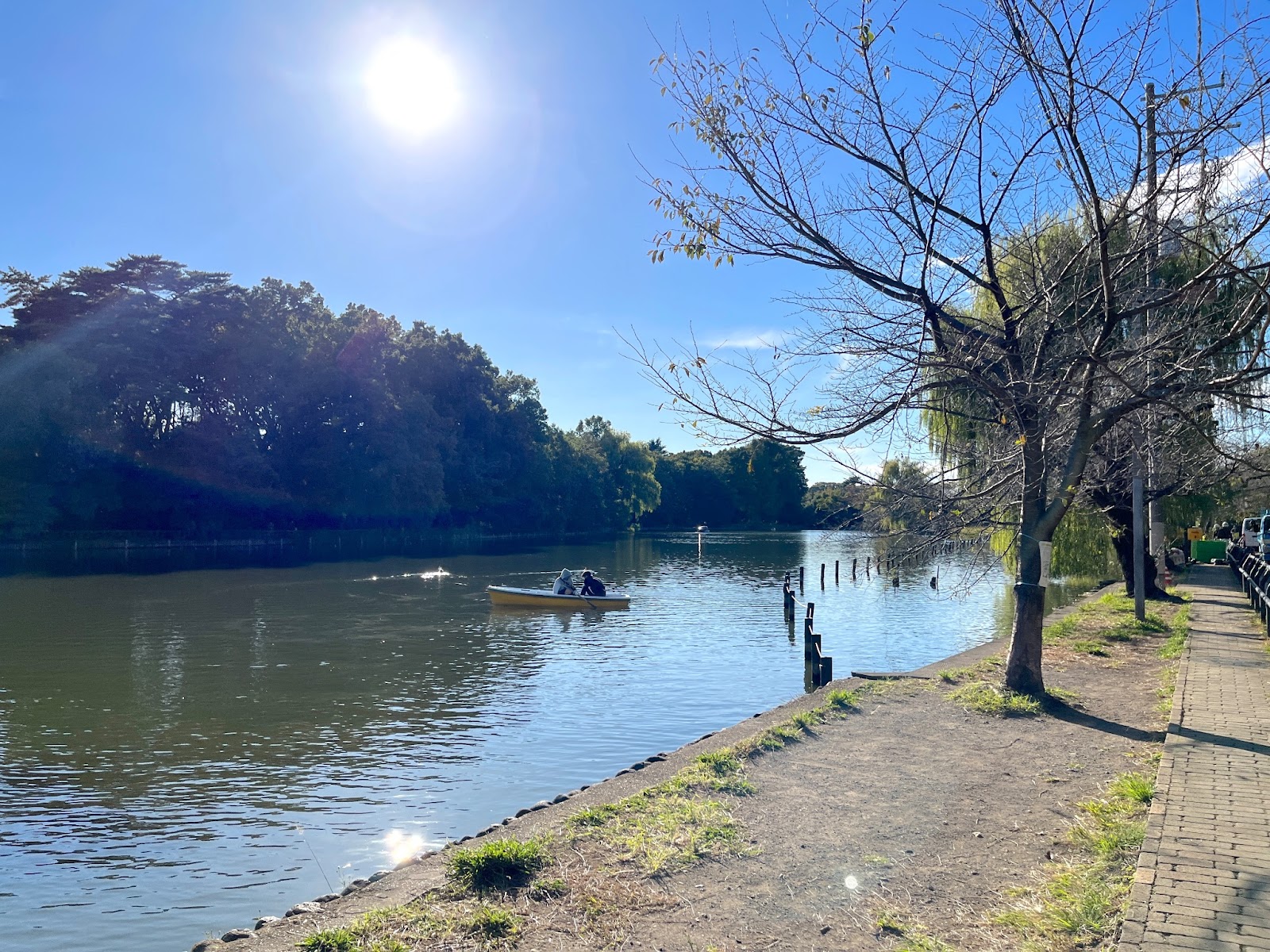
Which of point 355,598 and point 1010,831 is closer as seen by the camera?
point 1010,831

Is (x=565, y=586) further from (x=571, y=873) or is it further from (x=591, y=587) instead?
(x=571, y=873)

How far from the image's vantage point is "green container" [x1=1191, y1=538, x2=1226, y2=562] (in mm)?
→ 38625

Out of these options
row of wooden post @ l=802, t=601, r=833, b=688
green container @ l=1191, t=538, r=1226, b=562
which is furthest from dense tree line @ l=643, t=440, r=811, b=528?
row of wooden post @ l=802, t=601, r=833, b=688

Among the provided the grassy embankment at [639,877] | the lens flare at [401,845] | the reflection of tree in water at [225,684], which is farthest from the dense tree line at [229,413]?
the grassy embankment at [639,877]

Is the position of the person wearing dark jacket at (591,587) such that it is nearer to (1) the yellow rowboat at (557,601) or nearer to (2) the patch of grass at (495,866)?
(1) the yellow rowboat at (557,601)

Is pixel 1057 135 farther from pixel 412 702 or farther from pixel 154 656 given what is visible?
pixel 154 656

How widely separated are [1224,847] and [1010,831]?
1411 mm

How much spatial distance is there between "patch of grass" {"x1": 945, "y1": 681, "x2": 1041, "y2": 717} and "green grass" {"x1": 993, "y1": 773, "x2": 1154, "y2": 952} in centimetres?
354

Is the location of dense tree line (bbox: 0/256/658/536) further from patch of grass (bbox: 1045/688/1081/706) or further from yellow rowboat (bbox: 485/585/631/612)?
patch of grass (bbox: 1045/688/1081/706)

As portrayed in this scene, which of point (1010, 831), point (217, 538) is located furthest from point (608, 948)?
point (217, 538)

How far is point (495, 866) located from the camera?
574cm

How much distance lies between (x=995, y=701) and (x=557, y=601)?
838 inches

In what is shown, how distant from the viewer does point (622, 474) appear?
98875 millimetres

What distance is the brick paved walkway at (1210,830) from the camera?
4.11 metres
